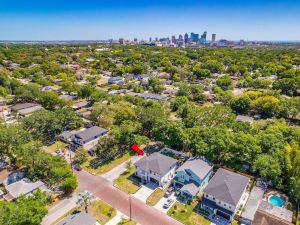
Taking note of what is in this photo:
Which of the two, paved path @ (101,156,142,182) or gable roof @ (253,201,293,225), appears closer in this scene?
gable roof @ (253,201,293,225)

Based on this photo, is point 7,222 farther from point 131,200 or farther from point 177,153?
point 177,153

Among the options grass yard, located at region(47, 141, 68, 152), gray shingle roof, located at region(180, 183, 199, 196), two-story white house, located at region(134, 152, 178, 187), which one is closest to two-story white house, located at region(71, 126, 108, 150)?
grass yard, located at region(47, 141, 68, 152)

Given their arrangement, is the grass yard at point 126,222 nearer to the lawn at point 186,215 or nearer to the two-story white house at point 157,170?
the lawn at point 186,215

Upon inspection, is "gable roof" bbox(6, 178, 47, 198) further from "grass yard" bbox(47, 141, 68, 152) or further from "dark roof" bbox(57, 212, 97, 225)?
"grass yard" bbox(47, 141, 68, 152)

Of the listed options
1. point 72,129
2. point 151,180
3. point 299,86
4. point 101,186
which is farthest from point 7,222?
point 299,86

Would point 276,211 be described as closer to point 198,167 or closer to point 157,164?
point 198,167

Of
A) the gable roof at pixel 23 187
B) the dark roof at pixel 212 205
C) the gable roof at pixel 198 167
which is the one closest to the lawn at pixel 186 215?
the dark roof at pixel 212 205
